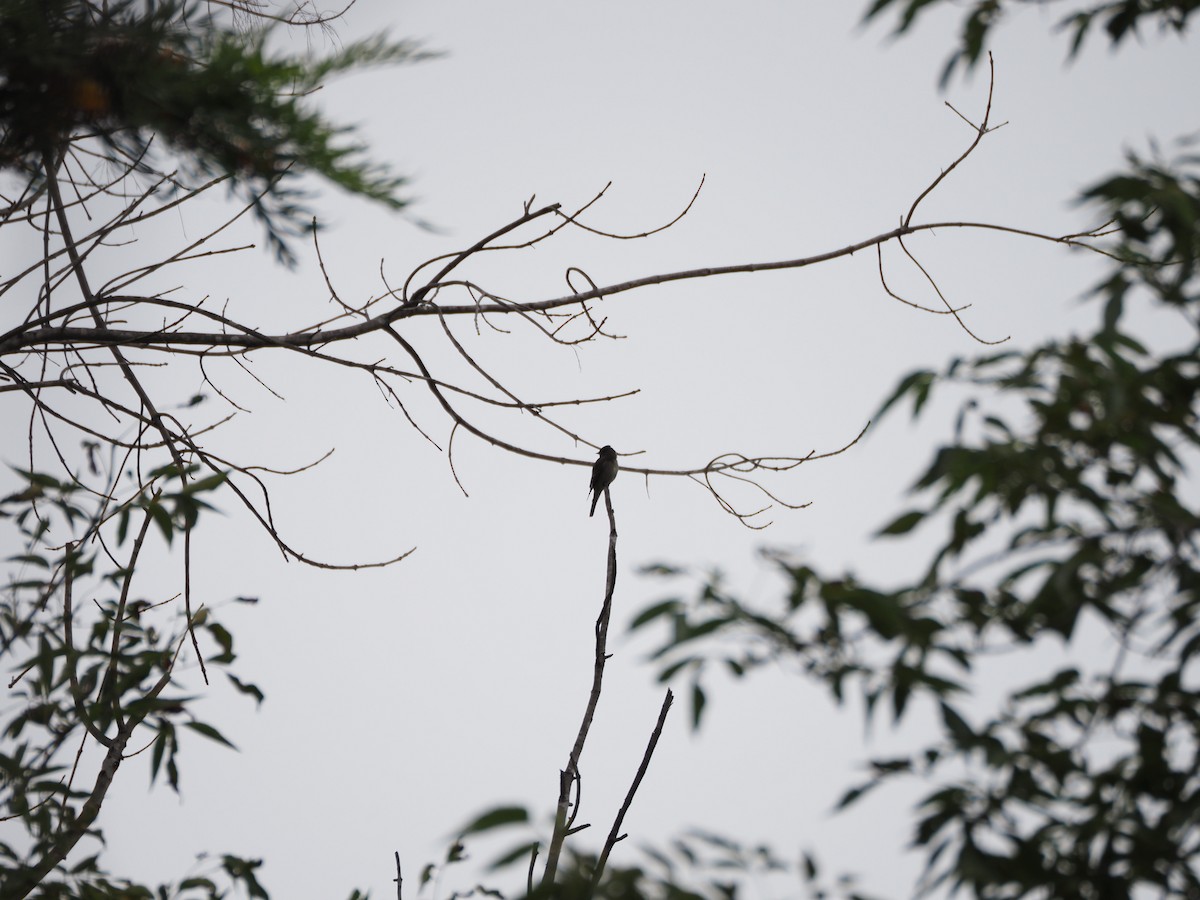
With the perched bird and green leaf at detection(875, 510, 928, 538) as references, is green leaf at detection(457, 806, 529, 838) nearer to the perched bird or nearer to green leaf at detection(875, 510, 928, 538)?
green leaf at detection(875, 510, 928, 538)

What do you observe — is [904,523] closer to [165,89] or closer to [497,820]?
[497,820]

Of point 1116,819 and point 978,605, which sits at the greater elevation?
point 978,605

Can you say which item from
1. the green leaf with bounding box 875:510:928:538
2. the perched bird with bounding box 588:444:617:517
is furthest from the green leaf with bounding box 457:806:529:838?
the perched bird with bounding box 588:444:617:517

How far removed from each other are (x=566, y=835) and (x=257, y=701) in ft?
2.57

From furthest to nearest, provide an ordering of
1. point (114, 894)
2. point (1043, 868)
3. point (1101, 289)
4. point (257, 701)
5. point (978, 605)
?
point (257, 701) < point (114, 894) < point (1101, 289) < point (978, 605) < point (1043, 868)

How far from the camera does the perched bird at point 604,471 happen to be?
1157 mm

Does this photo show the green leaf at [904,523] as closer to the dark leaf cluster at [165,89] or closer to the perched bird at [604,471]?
the perched bird at [604,471]

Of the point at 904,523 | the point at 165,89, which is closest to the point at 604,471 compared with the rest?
the point at 904,523

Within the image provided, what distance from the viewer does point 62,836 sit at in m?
1.02

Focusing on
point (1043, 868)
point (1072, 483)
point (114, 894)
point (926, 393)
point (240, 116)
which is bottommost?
point (1043, 868)

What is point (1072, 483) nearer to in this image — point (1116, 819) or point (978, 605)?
point (978, 605)

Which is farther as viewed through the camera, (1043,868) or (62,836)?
(62,836)

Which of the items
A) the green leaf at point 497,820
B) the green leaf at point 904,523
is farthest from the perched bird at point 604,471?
the green leaf at point 497,820

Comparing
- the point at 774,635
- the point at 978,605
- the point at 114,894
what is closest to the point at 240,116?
the point at 774,635
